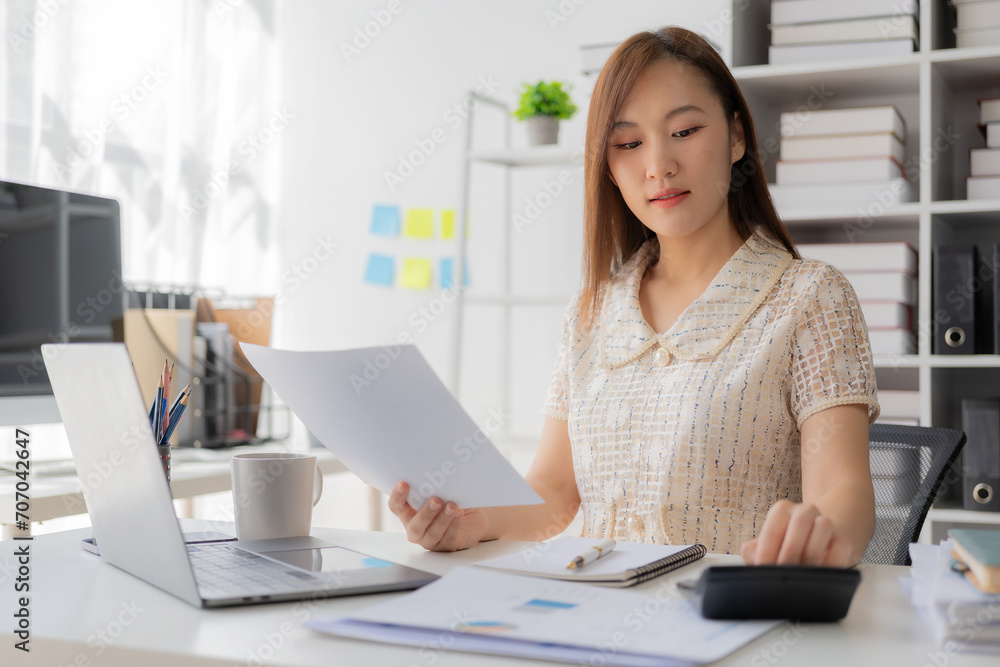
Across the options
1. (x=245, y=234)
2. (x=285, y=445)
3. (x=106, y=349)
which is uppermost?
(x=245, y=234)

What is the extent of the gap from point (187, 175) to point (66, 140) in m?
0.48

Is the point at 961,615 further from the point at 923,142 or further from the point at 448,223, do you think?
the point at 448,223

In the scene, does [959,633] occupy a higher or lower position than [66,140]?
lower

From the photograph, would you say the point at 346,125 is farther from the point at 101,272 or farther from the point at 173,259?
the point at 101,272

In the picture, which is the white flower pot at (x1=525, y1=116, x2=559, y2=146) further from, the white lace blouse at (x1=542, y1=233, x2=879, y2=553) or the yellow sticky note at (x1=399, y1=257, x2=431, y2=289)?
the white lace blouse at (x1=542, y1=233, x2=879, y2=553)

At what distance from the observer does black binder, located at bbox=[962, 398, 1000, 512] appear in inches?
74.7

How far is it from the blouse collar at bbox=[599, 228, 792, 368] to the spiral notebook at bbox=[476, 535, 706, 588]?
405 mm

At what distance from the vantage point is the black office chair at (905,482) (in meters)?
→ 1.25

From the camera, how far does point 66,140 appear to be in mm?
2309

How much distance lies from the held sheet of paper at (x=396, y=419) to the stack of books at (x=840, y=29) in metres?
1.56

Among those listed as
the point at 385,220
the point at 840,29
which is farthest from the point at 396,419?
the point at 385,220

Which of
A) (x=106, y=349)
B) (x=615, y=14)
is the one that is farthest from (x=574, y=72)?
(x=106, y=349)

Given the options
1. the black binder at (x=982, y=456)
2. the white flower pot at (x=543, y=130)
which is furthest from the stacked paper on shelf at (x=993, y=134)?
the white flower pot at (x=543, y=130)

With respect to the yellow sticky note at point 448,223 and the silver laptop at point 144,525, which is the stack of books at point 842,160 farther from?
the silver laptop at point 144,525
